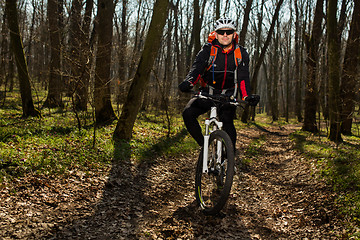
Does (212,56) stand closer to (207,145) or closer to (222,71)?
(222,71)

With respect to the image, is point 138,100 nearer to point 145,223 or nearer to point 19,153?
point 19,153

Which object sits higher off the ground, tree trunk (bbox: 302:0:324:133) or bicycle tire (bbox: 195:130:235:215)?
tree trunk (bbox: 302:0:324:133)

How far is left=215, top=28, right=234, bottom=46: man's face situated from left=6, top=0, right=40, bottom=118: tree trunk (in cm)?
685

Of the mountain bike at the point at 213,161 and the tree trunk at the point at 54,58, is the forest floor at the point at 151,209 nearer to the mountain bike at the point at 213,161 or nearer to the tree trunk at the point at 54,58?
the mountain bike at the point at 213,161

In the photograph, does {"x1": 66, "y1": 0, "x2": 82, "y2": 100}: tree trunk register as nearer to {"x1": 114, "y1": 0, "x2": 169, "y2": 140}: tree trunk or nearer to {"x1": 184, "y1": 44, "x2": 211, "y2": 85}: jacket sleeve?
{"x1": 114, "y1": 0, "x2": 169, "y2": 140}: tree trunk

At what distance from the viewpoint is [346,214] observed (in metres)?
3.69

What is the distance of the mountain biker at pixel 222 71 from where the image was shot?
3.94 m

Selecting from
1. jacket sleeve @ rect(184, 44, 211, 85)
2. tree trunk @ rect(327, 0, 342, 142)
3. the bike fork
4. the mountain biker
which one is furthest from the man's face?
tree trunk @ rect(327, 0, 342, 142)

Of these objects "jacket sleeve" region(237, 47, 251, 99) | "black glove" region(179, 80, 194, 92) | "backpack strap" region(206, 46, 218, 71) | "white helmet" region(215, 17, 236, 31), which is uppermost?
"white helmet" region(215, 17, 236, 31)

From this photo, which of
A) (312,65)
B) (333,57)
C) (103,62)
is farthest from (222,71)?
(312,65)

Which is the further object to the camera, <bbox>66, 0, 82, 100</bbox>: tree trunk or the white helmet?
<bbox>66, 0, 82, 100</bbox>: tree trunk

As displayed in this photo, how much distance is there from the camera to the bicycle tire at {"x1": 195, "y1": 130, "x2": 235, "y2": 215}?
328 cm

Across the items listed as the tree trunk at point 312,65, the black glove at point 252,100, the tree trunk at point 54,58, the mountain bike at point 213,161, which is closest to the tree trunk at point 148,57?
the mountain bike at point 213,161

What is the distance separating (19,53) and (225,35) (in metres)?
7.21
